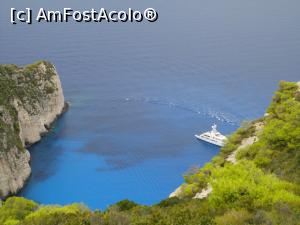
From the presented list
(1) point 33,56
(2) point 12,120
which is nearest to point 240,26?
(1) point 33,56

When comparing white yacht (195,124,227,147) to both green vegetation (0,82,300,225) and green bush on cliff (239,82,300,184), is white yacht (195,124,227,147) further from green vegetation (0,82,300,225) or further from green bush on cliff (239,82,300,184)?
green bush on cliff (239,82,300,184)

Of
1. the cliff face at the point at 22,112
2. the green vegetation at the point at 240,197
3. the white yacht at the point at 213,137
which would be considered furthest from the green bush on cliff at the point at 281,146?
the cliff face at the point at 22,112

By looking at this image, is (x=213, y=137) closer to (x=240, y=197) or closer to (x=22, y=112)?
(x=22, y=112)

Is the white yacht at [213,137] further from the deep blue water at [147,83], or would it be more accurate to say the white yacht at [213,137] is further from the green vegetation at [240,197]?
the green vegetation at [240,197]

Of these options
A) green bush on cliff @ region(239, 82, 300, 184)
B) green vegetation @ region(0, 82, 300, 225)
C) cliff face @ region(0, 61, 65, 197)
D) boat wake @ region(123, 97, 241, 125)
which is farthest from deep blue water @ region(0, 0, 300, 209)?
green bush on cliff @ region(239, 82, 300, 184)

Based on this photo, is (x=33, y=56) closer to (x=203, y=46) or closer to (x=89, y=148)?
(x=203, y=46)

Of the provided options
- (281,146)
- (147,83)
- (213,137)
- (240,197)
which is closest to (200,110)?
(213,137)
